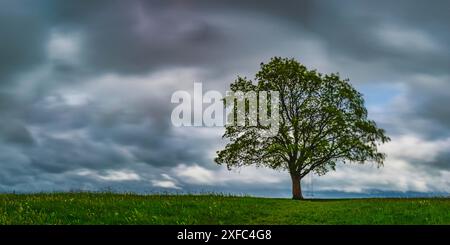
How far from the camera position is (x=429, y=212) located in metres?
23.4

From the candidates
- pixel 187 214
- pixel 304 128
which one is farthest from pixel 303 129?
pixel 187 214

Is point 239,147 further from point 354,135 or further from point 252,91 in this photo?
point 354,135
